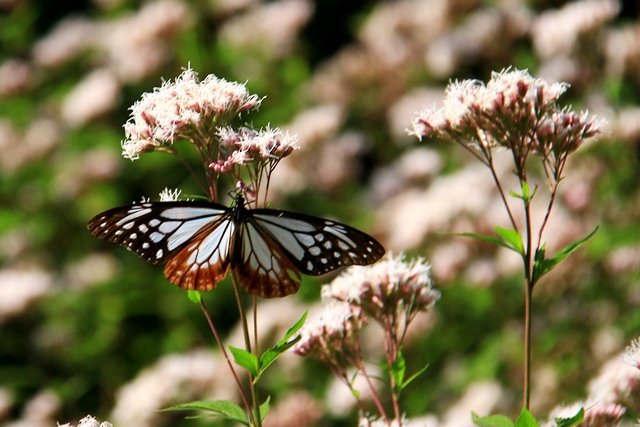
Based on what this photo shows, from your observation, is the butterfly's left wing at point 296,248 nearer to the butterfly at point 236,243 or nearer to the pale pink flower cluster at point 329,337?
the butterfly at point 236,243

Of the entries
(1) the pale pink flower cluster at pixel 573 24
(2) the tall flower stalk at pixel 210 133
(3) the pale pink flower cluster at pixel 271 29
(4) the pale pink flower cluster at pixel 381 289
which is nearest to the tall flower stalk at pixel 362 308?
(4) the pale pink flower cluster at pixel 381 289

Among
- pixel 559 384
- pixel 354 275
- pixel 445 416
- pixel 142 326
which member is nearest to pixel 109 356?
pixel 142 326

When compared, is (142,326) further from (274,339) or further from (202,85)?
(202,85)

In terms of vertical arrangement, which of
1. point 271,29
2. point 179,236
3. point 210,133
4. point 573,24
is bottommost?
point 179,236

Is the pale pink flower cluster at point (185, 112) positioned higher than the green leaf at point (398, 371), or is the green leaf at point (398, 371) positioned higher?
the pale pink flower cluster at point (185, 112)

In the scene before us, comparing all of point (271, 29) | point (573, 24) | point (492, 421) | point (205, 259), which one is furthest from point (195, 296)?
point (271, 29)

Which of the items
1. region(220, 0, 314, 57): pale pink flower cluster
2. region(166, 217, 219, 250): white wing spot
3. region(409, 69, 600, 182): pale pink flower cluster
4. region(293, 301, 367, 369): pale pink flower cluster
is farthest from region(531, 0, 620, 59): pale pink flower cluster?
region(166, 217, 219, 250): white wing spot

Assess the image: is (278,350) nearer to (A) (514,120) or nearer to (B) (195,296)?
(B) (195,296)
